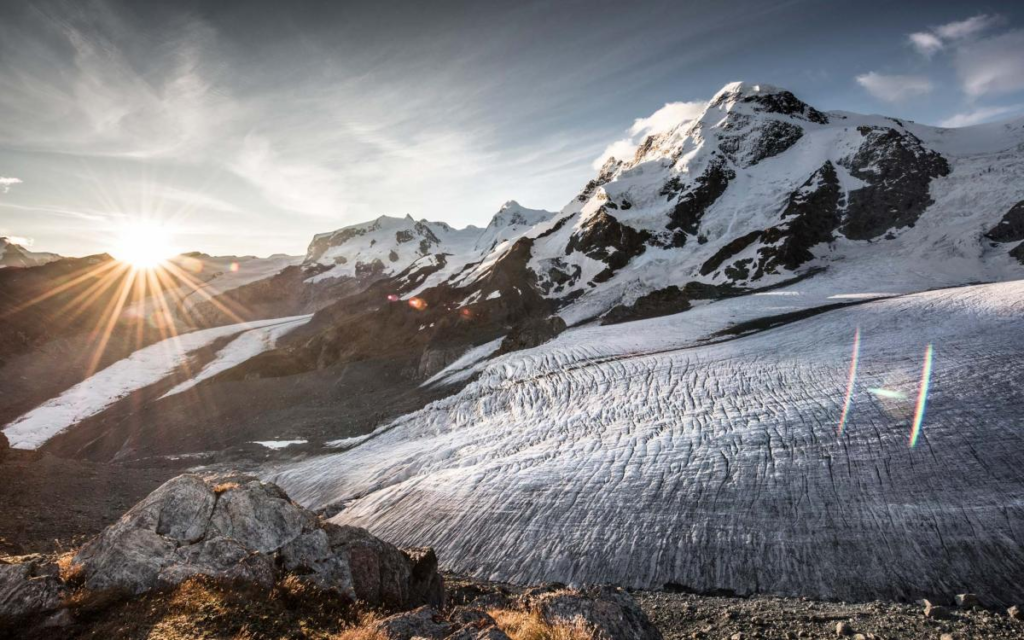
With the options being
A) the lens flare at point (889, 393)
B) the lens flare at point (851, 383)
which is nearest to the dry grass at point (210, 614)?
the lens flare at point (851, 383)

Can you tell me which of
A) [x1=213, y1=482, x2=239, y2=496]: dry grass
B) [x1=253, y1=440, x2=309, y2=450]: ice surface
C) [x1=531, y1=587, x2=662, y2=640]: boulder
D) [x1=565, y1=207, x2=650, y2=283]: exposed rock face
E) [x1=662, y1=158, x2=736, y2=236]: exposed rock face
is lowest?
[x1=253, y1=440, x2=309, y2=450]: ice surface

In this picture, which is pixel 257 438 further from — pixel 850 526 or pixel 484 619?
pixel 850 526

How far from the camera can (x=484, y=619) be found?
22.9 feet

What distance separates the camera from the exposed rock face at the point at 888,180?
67.4m

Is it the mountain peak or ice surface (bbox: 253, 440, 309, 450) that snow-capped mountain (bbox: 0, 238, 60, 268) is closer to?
ice surface (bbox: 253, 440, 309, 450)

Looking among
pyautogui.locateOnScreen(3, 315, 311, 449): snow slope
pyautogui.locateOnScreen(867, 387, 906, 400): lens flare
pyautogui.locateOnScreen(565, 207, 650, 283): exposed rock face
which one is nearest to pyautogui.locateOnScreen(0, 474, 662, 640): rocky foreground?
pyautogui.locateOnScreen(867, 387, 906, 400): lens flare

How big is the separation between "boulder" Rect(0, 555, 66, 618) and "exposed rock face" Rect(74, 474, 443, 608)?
0.70 meters

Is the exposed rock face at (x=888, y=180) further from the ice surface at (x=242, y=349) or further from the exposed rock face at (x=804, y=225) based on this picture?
the ice surface at (x=242, y=349)

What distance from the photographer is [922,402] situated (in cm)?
1537

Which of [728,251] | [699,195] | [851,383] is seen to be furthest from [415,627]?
[699,195]

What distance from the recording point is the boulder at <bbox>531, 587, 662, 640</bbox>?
22.4 ft

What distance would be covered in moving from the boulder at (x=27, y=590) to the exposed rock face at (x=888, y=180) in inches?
3318

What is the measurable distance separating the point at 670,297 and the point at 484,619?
54.7 m

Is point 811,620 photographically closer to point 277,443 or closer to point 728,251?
point 277,443
